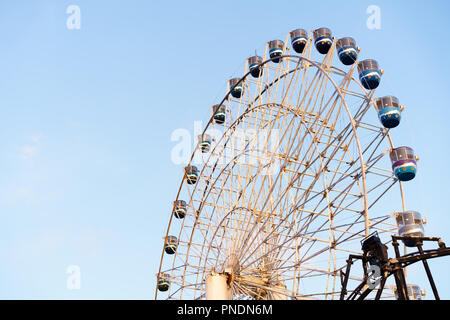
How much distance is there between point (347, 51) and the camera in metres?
19.5

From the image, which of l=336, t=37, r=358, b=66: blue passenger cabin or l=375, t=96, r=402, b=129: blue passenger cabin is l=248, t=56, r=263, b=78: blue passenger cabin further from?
l=375, t=96, r=402, b=129: blue passenger cabin

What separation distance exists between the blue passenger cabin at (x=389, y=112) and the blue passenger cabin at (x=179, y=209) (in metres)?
13.6

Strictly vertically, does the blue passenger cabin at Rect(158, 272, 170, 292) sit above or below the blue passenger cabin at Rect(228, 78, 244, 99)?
below

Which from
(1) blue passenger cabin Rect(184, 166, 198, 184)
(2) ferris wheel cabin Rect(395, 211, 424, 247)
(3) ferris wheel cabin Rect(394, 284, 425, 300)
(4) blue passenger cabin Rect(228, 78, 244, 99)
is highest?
(4) blue passenger cabin Rect(228, 78, 244, 99)

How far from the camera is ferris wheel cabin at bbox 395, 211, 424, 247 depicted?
50.0 ft

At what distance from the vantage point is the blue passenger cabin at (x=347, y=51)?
1950 centimetres

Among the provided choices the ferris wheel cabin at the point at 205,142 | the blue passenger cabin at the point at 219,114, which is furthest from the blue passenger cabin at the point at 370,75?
the ferris wheel cabin at the point at 205,142

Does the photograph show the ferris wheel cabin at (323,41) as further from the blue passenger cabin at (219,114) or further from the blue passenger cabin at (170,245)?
the blue passenger cabin at (170,245)

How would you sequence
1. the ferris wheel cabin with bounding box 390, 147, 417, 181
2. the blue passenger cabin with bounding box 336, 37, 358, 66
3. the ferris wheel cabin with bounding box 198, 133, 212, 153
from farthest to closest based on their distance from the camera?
the ferris wheel cabin with bounding box 198, 133, 212, 153, the blue passenger cabin with bounding box 336, 37, 358, 66, the ferris wheel cabin with bounding box 390, 147, 417, 181

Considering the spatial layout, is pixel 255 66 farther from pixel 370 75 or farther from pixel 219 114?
pixel 370 75

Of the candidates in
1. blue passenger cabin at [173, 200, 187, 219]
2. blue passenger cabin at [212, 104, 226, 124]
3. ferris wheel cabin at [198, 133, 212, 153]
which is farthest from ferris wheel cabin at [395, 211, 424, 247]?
blue passenger cabin at [173, 200, 187, 219]

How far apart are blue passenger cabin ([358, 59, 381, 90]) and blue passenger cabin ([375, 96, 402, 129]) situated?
0.75 metres
